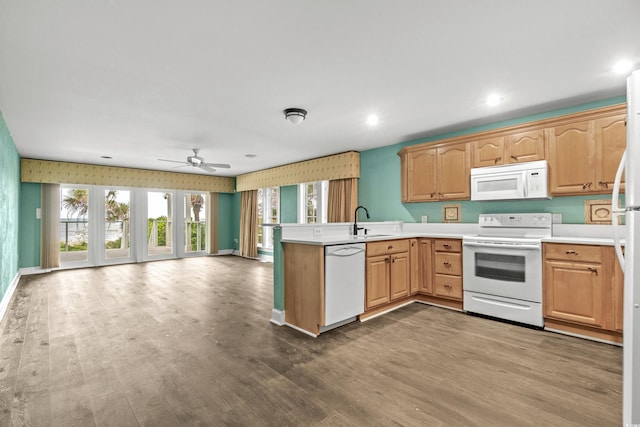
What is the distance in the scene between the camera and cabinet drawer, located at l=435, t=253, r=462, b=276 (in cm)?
379

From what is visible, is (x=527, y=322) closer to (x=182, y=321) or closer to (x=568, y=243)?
(x=568, y=243)

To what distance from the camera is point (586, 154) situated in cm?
318

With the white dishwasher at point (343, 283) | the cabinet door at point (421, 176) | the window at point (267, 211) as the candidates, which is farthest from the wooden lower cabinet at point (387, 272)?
the window at point (267, 211)

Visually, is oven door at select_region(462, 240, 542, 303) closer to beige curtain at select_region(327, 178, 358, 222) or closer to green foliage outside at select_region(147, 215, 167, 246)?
beige curtain at select_region(327, 178, 358, 222)

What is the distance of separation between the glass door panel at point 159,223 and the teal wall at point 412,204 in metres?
5.62

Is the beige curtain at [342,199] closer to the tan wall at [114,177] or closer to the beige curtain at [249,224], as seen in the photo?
the beige curtain at [249,224]

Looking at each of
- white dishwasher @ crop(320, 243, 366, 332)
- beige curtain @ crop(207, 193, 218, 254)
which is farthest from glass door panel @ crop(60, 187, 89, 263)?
white dishwasher @ crop(320, 243, 366, 332)

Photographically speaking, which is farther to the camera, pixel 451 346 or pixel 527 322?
pixel 527 322

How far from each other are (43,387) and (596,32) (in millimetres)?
4533

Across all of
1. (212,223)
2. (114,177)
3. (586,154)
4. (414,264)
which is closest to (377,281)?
(414,264)

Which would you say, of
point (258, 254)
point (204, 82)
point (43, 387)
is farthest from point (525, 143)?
point (258, 254)

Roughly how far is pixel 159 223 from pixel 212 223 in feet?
4.56

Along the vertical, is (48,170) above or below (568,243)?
above

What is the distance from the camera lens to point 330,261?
10.1 ft
